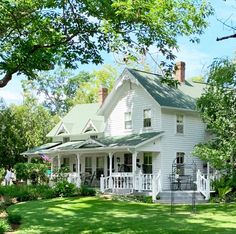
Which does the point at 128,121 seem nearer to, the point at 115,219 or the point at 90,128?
the point at 90,128

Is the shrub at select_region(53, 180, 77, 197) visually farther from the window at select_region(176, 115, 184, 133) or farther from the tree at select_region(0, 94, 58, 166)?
the tree at select_region(0, 94, 58, 166)

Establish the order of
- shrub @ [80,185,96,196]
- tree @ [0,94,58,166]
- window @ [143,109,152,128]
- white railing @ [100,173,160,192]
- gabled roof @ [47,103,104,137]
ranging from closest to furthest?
1. shrub @ [80,185,96,196]
2. white railing @ [100,173,160,192]
3. window @ [143,109,152,128]
4. gabled roof @ [47,103,104,137]
5. tree @ [0,94,58,166]

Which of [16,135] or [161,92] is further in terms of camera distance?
[16,135]

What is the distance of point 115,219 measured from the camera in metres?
16.5

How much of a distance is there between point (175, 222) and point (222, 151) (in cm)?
1220

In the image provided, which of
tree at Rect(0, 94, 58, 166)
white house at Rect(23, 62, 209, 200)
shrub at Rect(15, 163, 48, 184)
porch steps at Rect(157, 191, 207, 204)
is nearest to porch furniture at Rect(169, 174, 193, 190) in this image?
white house at Rect(23, 62, 209, 200)

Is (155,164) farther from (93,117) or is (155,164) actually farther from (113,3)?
(113,3)

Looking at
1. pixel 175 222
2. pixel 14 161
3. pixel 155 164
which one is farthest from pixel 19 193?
pixel 14 161

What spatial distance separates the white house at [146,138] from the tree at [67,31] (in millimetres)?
14304

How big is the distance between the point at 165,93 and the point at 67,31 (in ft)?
64.9

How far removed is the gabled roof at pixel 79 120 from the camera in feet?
127

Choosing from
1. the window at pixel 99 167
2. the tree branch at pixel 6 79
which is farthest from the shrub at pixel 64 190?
the tree branch at pixel 6 79

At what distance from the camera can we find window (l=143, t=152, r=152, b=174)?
30500 millimetres

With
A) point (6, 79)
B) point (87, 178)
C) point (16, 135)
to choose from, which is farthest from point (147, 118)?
point (6, 79)
